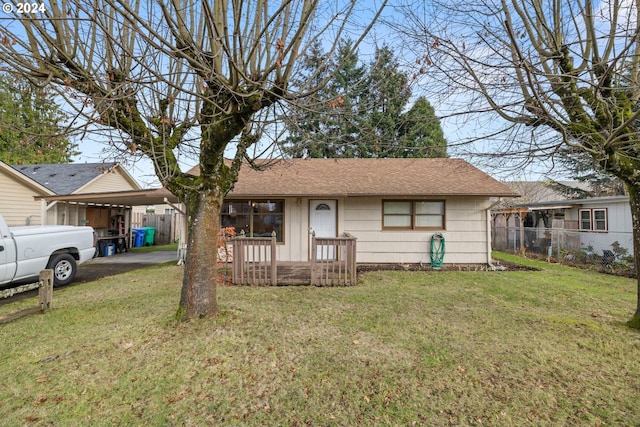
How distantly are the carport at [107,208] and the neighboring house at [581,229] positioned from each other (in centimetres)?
1368

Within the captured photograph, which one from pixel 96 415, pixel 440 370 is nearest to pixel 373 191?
pixel 440 370

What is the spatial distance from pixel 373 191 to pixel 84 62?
7129 millimetres

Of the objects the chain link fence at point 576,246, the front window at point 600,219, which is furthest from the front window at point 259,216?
the front window at point 600,219

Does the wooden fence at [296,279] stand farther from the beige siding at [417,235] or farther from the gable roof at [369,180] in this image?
the beige siding at [417,235]

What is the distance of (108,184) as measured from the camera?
1561 cm

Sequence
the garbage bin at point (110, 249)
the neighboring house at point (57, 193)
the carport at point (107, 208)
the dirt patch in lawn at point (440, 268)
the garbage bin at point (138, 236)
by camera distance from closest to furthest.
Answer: the dirt patch in lawn at point (440, 268) → the carport at point (107, 208) → the neighboring house at point (57, 193) → the garbage bin at point (110, 249) → the garbage bin at point (138, 236)

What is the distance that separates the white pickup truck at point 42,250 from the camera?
5625 millimetres

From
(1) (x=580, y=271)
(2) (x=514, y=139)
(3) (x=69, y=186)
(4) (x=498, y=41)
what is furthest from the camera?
(3) (x=69, y=186)

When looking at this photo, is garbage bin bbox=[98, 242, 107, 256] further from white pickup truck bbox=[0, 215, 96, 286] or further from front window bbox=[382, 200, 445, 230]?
front window bbox=[382, 200, 445, 230]

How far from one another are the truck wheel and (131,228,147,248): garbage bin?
9.93 m

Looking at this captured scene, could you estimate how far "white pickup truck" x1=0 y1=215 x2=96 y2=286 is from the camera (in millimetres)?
5625

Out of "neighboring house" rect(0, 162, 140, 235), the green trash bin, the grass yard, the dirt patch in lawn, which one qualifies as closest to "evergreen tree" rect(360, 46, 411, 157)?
the grass yard

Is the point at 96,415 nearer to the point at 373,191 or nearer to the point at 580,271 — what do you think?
the point at 373,191

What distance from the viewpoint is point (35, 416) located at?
2.44 m
